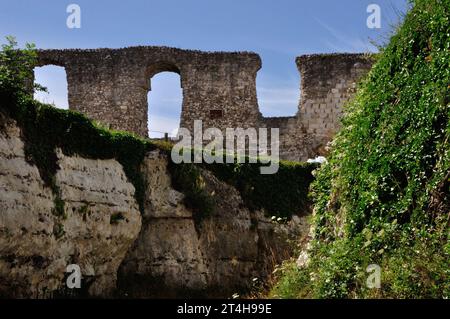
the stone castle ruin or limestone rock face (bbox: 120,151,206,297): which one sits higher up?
the stone castle ruin

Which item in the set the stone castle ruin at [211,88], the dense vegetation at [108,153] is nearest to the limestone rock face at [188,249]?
the dense vegetation at [108,153]

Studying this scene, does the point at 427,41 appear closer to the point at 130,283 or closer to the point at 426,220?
the point at 426,220

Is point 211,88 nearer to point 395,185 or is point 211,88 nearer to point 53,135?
point 53,135

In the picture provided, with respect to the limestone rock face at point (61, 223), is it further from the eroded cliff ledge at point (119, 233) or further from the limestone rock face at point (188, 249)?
the limestone rock face at point (188, 249)

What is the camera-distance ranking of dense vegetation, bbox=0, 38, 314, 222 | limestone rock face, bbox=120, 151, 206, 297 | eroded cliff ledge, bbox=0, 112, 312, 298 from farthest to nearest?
limestone rock face, bbox=120, 151, 206, 297 < dense vegetation, bbox=0, 38, 314, 222 < eroded cliff ledge, bbox=0, 112, 312, 298

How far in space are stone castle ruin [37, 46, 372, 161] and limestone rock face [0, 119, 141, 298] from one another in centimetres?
951

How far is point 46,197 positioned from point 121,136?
3138 mm

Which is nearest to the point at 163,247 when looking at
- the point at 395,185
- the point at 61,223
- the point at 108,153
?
the point at 108,153

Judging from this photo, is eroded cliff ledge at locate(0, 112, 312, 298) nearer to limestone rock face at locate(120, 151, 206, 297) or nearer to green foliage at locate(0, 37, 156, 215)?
limestone rock face at locate(120, 151, 206, 297)

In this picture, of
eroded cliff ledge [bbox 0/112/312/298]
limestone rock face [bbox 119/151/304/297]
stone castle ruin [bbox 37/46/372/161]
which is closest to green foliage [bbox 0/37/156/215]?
eroded cliff ledge [bbox 0/112/312/298]

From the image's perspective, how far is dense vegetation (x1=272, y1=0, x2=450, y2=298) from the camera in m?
7.22

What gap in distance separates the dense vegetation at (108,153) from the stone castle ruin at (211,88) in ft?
15.6

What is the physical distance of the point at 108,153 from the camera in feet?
47.3
